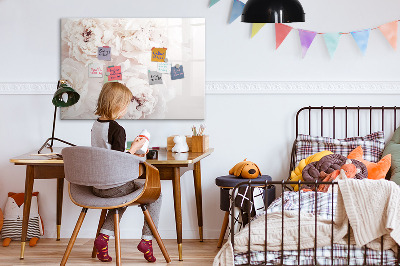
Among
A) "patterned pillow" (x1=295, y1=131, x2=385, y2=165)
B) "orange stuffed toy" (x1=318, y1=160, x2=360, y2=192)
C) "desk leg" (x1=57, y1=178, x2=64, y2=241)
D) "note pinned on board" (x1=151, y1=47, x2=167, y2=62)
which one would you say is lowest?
"desk leg" (x1=57, y1=178, x2=64, y2=241)

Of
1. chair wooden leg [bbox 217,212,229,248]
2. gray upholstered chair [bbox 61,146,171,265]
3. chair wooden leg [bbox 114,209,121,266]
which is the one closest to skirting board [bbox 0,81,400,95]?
chair wooden leg [bbox 217,212,229,248]

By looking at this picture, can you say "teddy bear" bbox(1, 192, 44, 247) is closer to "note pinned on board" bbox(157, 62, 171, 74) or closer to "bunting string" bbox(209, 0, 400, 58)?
"note pinned on board" bbox(157, 62, 171, 74)

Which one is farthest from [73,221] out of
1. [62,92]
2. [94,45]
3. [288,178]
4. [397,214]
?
[397,214]

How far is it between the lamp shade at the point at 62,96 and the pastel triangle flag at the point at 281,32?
4.81 ft

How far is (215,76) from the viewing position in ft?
14.2

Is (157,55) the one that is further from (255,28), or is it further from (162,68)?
(255,28)

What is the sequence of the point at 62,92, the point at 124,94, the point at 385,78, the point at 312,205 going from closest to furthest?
1. the point at 312,205
2. the point at 124,94
3. the point at 62,92
4. the point at 385,78

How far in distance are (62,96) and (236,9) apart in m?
1.39

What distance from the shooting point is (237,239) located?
3.00m

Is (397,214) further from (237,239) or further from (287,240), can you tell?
(237,239)

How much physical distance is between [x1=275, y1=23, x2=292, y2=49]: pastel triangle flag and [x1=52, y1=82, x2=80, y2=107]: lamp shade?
4.81 ft

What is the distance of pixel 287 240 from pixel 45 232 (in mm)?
2108

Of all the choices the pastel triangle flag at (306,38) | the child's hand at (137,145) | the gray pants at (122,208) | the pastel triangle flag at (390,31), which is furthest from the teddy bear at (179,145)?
the pastel triangle flag at (390,31)

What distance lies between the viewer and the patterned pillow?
13.4 ft
